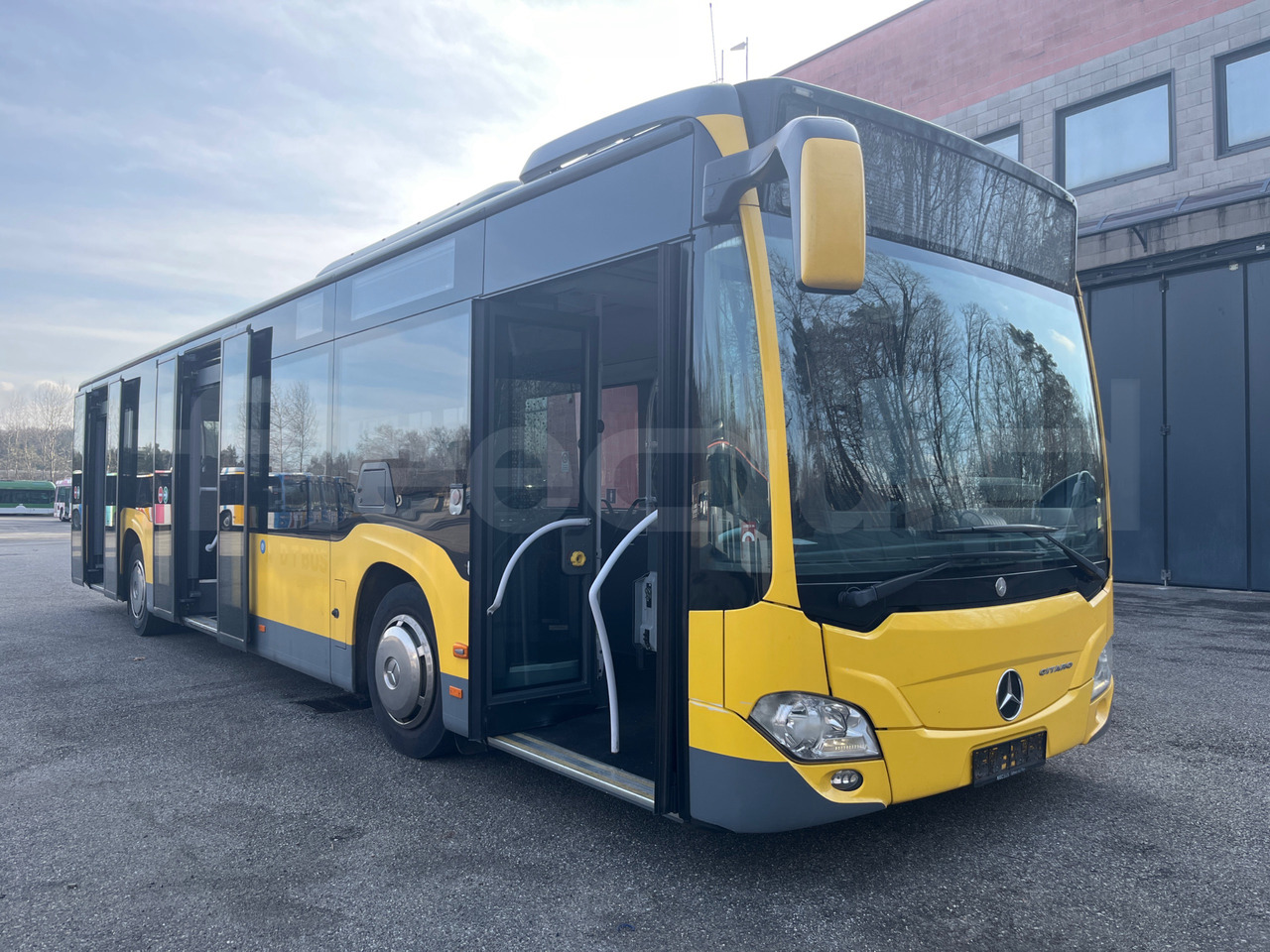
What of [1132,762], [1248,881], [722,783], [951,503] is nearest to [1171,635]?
[1132,762]

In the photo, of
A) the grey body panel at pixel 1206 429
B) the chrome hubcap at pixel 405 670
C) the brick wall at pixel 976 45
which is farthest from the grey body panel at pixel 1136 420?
the chrome hubcap at pixel 405 670

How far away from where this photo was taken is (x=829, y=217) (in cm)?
263

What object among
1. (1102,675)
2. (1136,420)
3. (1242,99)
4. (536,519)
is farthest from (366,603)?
(1242,99)

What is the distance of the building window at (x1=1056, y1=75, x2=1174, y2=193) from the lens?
44.2ft

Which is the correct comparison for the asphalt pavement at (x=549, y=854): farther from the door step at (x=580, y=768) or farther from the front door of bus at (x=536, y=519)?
the front door of bus at (x=536, y=519)

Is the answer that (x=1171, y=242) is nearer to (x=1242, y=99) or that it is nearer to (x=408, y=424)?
(x=1242, y=99)

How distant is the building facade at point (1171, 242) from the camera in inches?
463

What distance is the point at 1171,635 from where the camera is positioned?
8.48 metres

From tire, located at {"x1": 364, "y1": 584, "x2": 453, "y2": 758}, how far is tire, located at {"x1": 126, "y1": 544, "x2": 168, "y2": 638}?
15.9 feet

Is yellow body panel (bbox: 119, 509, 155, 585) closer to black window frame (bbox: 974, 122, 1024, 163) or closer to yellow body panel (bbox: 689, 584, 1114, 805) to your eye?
yellow body panel (bbox: 689, 584, 1114, 805)

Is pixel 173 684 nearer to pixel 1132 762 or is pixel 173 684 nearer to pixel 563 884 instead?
pixel 563 884

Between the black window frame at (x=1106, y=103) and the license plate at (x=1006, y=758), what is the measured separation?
13000 millimetres

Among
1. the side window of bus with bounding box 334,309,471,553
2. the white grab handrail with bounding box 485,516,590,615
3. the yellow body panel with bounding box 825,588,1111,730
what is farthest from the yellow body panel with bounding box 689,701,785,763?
the side window of bus with bounding box 334,309,471,553

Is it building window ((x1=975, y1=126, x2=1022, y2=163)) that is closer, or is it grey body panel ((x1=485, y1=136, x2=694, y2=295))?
grey body panel ((x1=485, y1=136, x2=694, y2=295))
